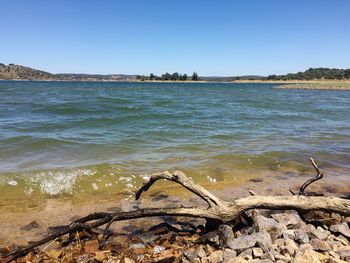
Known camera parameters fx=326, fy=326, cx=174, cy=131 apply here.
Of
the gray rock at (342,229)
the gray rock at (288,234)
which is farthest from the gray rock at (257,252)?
the gray rock at (342,229)

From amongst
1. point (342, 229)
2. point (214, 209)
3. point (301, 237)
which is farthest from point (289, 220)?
point (214, 209)

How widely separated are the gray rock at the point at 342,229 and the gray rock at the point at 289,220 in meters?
0.45

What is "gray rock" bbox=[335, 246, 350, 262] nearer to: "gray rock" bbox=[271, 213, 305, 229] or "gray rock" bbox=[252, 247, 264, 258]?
"gray rock" bbox=[271, 213, 305, 229]

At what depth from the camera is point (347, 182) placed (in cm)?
809

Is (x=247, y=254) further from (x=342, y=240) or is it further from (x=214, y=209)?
(x=342, y=240)

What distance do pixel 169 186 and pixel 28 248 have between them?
3.67 m

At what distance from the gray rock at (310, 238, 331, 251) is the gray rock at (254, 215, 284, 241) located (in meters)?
0.46

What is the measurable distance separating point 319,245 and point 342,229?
778mm

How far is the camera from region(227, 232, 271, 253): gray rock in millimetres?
4394

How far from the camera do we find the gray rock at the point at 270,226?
4.77 m

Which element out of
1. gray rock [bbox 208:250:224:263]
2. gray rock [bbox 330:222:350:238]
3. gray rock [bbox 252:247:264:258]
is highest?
gray rock [bbox 252:247:264:258]

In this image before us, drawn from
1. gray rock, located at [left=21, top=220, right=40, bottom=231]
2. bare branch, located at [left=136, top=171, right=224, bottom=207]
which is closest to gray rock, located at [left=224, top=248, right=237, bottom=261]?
bare branch, located at [left=136, top=171, right=224, bottom=207]

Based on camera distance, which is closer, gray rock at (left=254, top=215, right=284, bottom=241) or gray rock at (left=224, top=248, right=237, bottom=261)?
gray rock at (left=224, top=248, right=237, bottom=261)

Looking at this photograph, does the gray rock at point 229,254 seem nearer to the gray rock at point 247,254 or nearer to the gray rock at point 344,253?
the gray rock at point 247,254
